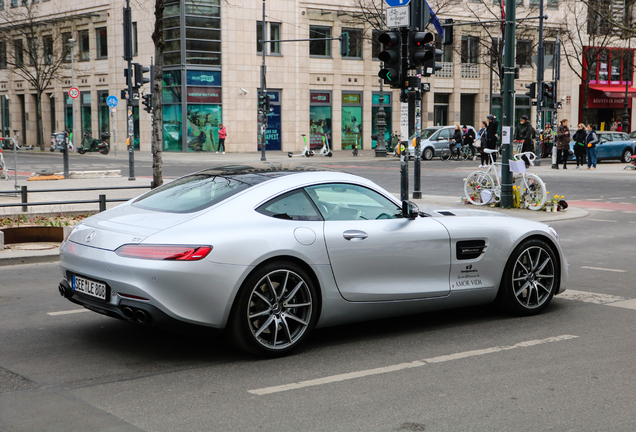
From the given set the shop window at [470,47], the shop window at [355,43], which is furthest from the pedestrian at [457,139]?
the shop window at [470,47]

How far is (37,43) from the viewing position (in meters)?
53.4

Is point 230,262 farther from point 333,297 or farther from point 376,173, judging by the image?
point 376,173

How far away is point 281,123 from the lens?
164 ft

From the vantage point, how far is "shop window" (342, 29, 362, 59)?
52.0 meters

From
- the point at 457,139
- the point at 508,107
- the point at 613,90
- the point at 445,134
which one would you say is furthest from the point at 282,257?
the point at 613,90

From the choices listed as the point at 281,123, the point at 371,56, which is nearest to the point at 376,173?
the point at 281,123

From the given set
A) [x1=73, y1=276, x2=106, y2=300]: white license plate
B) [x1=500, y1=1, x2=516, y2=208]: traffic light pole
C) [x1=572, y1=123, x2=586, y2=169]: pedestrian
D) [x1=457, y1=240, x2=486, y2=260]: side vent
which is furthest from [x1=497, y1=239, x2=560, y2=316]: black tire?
[x1=572, y1=123, x2=586, y2=169]: pedestrian

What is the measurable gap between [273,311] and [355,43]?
48.3 m

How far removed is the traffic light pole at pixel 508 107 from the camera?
16.1 metres

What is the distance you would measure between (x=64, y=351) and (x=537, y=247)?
4099mm

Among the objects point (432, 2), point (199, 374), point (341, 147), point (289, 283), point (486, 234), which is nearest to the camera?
point (199, 374)

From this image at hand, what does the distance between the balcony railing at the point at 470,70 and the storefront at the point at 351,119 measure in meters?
9.01

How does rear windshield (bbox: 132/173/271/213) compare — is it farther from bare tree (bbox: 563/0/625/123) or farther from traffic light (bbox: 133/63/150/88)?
bare tree (bbox: 563/0/625/123)

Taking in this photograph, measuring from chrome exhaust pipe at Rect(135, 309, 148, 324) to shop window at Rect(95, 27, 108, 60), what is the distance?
5021 cm
